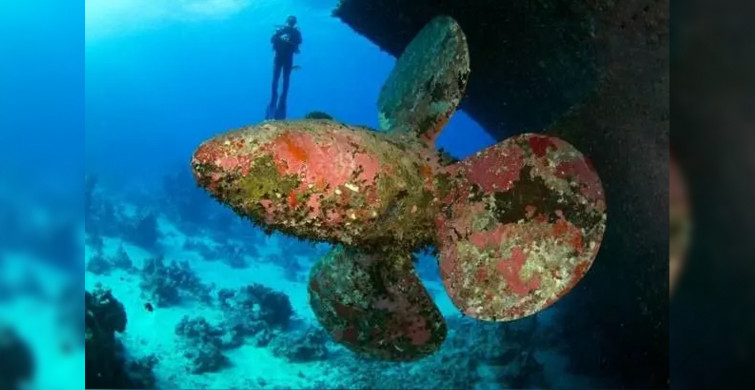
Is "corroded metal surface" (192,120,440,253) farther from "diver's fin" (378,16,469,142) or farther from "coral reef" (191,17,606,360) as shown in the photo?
"diver's fin" (378,16,469,142)

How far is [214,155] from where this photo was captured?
3008 millimetres

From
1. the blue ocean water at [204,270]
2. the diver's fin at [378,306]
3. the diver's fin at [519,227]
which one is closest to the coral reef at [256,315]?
the blue ocean water at [204,270]

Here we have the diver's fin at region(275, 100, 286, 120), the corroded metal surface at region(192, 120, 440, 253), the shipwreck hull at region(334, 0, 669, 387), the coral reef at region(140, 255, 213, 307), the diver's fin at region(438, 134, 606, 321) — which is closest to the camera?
the corroded metal surface at region(192, 120, 440, 253)

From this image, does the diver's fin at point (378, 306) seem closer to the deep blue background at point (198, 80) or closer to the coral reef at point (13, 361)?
the coral reef at point (13, 361)

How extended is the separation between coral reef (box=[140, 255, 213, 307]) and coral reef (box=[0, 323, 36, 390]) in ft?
37.7

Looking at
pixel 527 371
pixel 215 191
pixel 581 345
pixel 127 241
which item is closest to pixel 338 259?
pixel 215 191

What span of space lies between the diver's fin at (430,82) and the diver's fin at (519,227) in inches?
21.2

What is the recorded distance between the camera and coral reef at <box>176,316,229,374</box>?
33.9ft

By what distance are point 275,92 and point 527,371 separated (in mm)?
10958

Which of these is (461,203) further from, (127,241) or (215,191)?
(127,241)

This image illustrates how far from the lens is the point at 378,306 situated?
4535mm

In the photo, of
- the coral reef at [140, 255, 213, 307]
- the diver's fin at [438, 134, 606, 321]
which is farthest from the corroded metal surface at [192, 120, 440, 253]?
the coral reef at [140, 255, 213, 307]

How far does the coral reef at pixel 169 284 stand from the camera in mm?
14336

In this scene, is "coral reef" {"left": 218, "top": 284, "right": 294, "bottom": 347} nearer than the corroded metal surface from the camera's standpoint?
No
